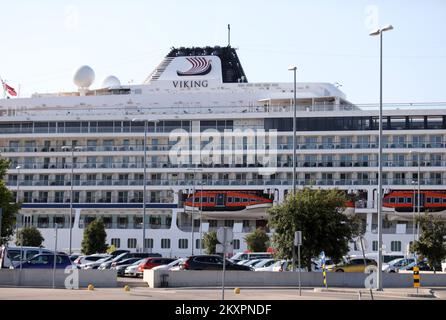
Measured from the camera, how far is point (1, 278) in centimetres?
4025

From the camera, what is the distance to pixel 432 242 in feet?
178

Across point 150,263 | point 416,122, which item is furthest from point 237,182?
point 150,263

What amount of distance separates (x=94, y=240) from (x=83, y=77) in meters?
21.3

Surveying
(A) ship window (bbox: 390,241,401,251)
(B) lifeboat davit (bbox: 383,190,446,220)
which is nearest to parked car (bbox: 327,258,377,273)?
(A) ship window (bbox: 390,241,401,251)

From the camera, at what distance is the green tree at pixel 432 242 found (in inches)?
2137

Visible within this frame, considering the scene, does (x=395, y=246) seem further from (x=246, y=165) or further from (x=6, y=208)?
(x=6, y=208)

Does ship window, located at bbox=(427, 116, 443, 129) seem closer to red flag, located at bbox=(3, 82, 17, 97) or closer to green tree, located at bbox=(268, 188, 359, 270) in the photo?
red flag, located at bbox=(3, 82, 17, 97)

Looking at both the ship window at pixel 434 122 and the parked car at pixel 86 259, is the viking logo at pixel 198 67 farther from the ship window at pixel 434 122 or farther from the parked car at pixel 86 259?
the parked car at pixel 86 259

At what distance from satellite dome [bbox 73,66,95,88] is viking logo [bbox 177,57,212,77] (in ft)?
31.0

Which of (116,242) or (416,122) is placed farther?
(116,242)

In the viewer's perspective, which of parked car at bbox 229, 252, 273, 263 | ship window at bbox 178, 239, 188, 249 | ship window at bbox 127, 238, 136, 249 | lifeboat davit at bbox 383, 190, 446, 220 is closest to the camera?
parked car at bbox 229, 252, 273, 263

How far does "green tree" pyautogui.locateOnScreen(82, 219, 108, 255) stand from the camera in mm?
79062

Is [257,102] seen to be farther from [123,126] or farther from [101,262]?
[101,262]

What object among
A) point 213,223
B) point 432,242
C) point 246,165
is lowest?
point 213,223
